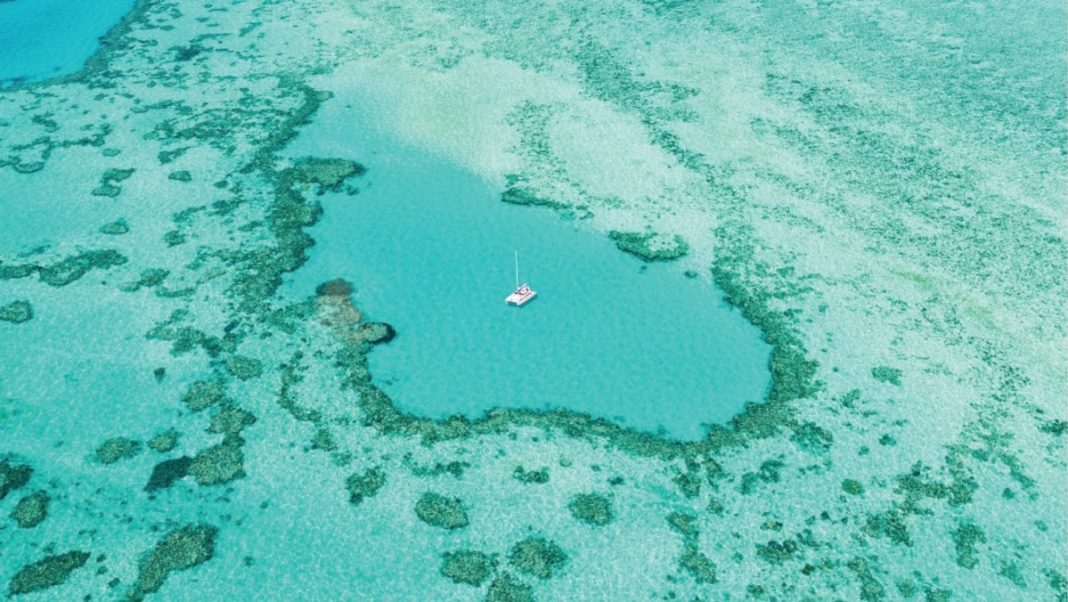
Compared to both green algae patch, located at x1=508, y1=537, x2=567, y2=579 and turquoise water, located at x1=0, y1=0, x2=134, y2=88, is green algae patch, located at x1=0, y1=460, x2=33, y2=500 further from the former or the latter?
turquoise water, located at x1=0, y1=0, x2=134, y2=88

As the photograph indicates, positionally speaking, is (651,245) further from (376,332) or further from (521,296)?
(376,332)

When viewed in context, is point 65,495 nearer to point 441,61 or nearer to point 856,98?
point 441,61

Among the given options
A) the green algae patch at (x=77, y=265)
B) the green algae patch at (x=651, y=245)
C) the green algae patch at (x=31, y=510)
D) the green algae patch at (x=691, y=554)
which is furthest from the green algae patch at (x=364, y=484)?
the green algae patch at (x=77, y=265)

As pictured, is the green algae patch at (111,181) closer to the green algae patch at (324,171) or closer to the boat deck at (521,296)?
the green algae patch at (324,171)

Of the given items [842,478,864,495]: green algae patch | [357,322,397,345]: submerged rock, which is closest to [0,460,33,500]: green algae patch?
[357,322,397,345]: submerged rock

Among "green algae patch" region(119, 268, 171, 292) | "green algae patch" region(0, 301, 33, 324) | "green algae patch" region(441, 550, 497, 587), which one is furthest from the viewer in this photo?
"green algae patch" region(119, 268, 171, 292)

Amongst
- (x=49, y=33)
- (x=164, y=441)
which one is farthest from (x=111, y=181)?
(x=49, y=33)

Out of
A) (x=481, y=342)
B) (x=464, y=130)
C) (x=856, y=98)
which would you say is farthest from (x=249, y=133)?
(x=856, y=98)
